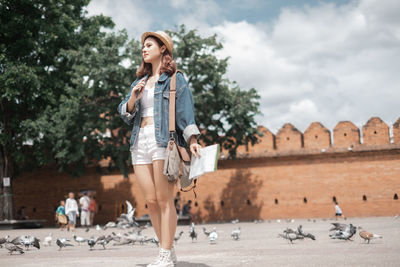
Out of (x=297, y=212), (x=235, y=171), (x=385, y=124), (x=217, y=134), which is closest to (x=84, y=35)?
(x=217, y=134)

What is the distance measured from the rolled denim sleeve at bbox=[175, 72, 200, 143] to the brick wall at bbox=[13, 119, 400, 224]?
19401 millimetres

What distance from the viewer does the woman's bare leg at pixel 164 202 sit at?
14.7 feet

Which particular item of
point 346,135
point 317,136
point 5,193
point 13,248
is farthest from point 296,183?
point 13,248

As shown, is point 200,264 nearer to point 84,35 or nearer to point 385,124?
point 84,35

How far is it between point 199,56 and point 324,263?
617 inches

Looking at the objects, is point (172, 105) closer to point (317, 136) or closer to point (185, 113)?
point (185, 113)

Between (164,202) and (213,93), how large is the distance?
50.8 ft

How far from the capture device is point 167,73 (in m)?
4.87

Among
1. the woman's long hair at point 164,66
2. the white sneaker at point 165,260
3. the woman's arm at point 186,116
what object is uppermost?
the woman's long hair at point 164,66

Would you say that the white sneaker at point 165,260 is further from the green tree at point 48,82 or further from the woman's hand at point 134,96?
the green tree at point 48,82

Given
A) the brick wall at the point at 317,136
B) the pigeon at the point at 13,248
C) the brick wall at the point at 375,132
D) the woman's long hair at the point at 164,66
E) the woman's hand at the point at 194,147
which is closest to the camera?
the woman's hand at the point at 194,147

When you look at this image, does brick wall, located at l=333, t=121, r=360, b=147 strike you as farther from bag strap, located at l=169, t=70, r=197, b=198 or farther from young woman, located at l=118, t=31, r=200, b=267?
bag strap, located at l=169, t=70, r=197, b=198

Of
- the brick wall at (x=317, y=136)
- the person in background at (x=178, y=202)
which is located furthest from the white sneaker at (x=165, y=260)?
the brick wall at (x=317, y=136)

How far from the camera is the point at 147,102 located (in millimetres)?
4781
